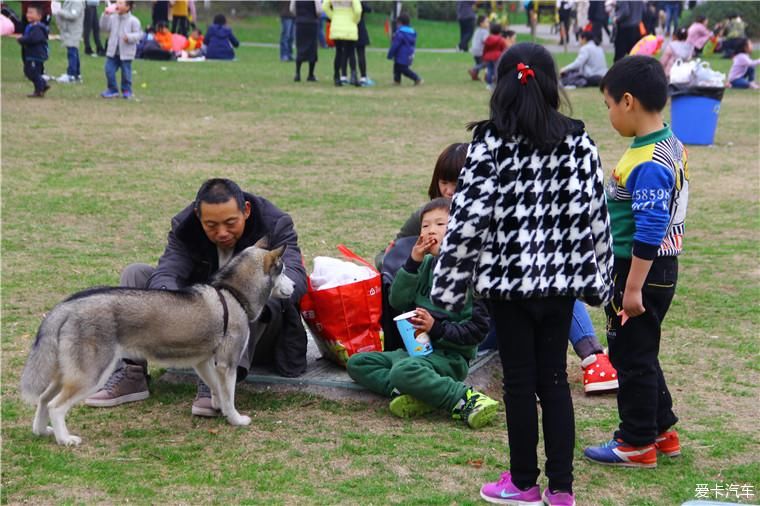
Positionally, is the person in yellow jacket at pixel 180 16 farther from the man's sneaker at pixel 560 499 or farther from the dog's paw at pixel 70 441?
the man's sneaker at pixel 560 499

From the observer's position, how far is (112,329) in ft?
14.5

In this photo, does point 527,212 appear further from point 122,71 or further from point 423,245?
point 122,71

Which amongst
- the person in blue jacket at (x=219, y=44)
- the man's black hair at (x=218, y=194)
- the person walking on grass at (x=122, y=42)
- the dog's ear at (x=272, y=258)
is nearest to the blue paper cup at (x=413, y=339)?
the dog's ear at (x=272, y=258)

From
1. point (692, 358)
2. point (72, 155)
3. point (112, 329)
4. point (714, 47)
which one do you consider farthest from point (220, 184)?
point (714, 47)

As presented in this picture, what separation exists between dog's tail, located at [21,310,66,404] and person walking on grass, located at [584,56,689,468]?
2308mm

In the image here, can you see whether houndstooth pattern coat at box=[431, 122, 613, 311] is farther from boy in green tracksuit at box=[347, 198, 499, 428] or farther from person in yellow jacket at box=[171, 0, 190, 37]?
person in yellow jacket at box=[171, 0, 190, 37]

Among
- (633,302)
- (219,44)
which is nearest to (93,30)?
(219,44)

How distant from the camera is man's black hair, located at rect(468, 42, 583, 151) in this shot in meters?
3.54

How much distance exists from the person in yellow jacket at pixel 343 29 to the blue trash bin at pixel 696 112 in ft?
27.1

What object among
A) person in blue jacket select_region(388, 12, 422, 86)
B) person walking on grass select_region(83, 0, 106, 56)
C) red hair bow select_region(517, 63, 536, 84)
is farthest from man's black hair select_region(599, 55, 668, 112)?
person walking on grass select_region(83, 0, 106, 56)

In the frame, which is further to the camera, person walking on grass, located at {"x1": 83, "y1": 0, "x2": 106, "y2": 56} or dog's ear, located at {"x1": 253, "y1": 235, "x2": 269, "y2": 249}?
person walking on grass, located at {"x1": 83, "y1": 0, "x2": 106, "y2": 56}

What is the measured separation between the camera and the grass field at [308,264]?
4.18 meters

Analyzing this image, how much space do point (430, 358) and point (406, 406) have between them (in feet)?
0.84

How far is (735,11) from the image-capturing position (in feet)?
116
